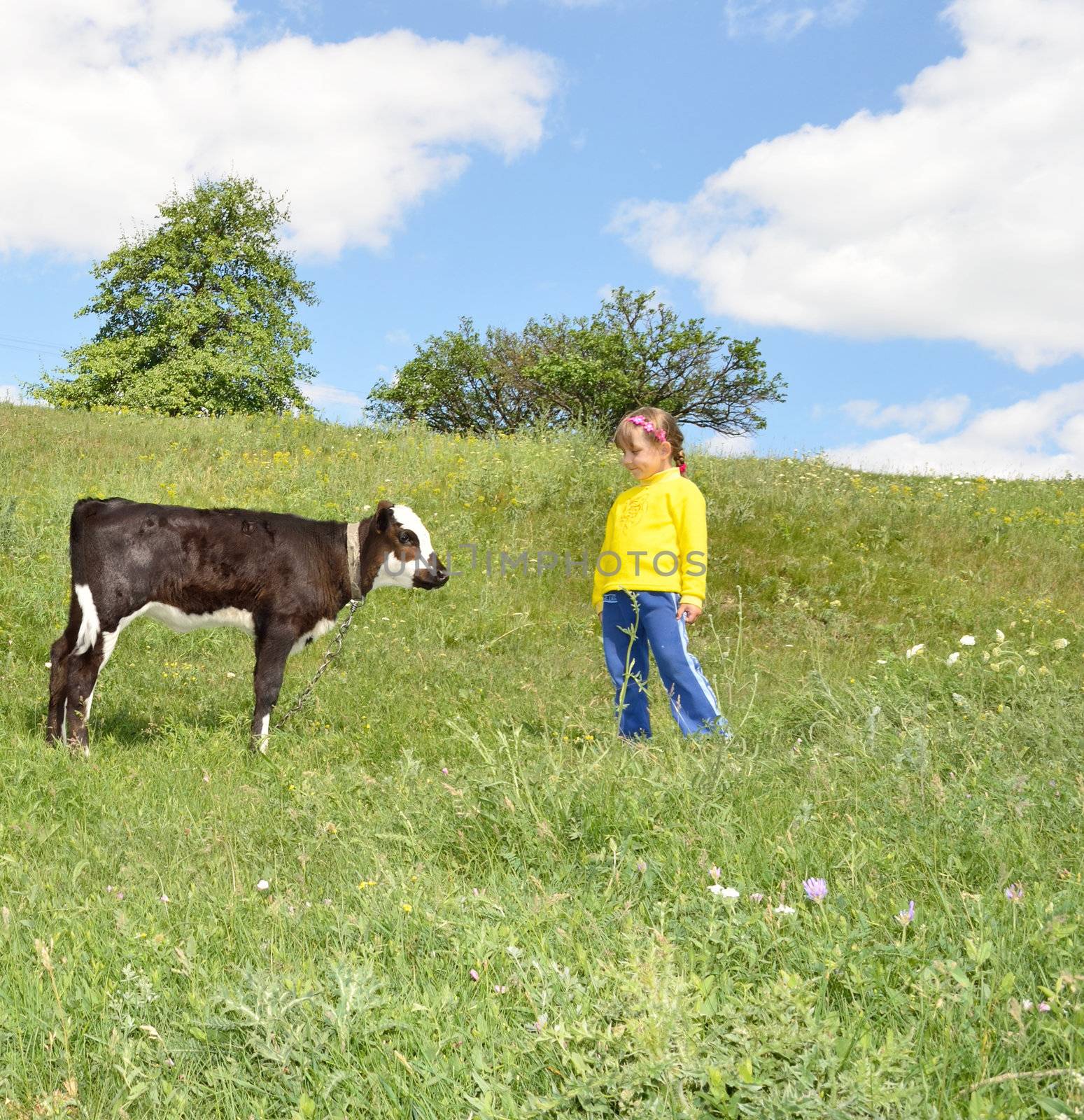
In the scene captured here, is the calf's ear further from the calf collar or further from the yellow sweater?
the yellow sweater

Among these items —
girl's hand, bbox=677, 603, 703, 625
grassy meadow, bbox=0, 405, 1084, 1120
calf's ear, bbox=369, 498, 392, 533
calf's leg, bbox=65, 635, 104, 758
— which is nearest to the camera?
grassy meadow, bbox=0, 405, 1084, 1120

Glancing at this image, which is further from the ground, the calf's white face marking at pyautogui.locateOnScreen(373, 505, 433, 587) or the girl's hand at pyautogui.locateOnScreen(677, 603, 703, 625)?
the calf's white face marking at pyautogui.locateOnScreen(373, 505, 433, 587)

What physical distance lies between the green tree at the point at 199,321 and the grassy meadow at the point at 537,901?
28050 millimetres

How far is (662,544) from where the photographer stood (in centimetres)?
593

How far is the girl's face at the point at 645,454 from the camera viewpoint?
20.0 ft

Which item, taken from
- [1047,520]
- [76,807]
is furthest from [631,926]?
[1047,520]

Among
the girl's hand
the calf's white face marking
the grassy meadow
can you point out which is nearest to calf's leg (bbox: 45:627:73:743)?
the grassy meadow

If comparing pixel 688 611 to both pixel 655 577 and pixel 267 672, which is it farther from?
pixel 267 672

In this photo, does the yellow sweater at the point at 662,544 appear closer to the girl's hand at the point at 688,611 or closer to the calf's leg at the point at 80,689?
the girl's hand at the point at 688,611

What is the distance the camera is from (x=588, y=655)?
914 cm

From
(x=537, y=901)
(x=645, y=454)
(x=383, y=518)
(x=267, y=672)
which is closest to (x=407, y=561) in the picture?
(x=383, y=518)

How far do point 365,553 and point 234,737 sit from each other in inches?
64.3

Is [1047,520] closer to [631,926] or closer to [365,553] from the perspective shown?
[365,553]

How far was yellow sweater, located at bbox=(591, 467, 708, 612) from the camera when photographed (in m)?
5.84
